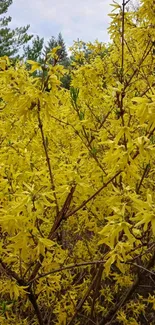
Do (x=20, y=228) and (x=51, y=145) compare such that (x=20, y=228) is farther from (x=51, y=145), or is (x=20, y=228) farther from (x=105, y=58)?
(x=105, y=58)

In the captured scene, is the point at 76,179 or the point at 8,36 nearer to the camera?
the point at 76,179

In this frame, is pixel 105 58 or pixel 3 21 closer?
pixel 105 58

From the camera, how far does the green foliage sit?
1911mm

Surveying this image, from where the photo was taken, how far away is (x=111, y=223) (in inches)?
70.6

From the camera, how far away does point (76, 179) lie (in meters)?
2.12

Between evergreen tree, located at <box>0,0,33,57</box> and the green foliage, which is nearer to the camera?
the green foliage

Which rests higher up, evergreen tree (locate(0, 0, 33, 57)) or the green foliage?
evergreen tree (locate(0, 0, 33, 57))

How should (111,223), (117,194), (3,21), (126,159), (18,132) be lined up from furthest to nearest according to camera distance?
1. (3,21)
2. (18,132)
3. (117,194)
4. (126,159)
5. (111,223)

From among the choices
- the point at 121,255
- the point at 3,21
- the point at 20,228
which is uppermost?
the point at 3,21

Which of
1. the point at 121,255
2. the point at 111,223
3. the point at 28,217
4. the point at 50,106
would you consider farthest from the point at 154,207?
the point at 50,106

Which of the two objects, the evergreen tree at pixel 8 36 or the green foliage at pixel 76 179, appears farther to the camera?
the evergreen tree at pixel 8 36

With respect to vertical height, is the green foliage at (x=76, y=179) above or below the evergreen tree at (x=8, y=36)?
below

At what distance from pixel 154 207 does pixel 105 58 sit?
2.48m

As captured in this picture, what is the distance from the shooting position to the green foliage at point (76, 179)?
1911 mm
